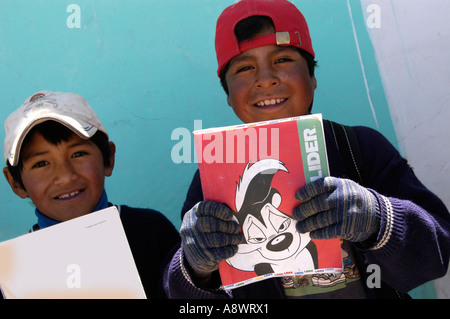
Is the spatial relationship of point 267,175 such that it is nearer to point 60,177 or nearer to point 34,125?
point 60,177

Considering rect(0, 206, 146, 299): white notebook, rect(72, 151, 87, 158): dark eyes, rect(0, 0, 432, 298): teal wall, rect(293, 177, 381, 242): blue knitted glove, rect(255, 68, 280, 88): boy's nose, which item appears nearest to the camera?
rect(293, 177, 381, 242): blue knitted glove

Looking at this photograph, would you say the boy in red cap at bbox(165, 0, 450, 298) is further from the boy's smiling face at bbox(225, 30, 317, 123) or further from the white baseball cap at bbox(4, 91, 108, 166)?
the white baseball cap at bbox(4, 91, 108, 166)

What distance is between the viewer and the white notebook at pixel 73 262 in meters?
1.13

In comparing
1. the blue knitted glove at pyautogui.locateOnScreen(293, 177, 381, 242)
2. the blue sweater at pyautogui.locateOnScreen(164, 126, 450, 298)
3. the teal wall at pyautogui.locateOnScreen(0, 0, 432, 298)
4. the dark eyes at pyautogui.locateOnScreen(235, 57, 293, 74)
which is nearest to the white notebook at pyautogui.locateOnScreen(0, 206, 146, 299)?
the blue sweater at pyautogui.locateOnScreen(164, 126, 450, 298)

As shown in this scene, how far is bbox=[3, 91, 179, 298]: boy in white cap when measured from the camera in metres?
1.34

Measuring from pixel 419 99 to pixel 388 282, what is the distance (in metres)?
0.94

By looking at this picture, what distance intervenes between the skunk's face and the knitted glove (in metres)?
0.03

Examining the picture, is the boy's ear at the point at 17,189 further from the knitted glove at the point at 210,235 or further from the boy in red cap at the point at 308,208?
the knitted glove at the point at 210,235

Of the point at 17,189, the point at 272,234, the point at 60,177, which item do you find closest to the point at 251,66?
the point at 272,234

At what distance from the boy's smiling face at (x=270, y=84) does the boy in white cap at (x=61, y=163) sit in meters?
0.48

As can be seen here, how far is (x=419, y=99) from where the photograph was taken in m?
1.79

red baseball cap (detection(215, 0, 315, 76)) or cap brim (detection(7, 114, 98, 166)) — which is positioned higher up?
red baseball cap (detection(215, 0, 315, 76))
